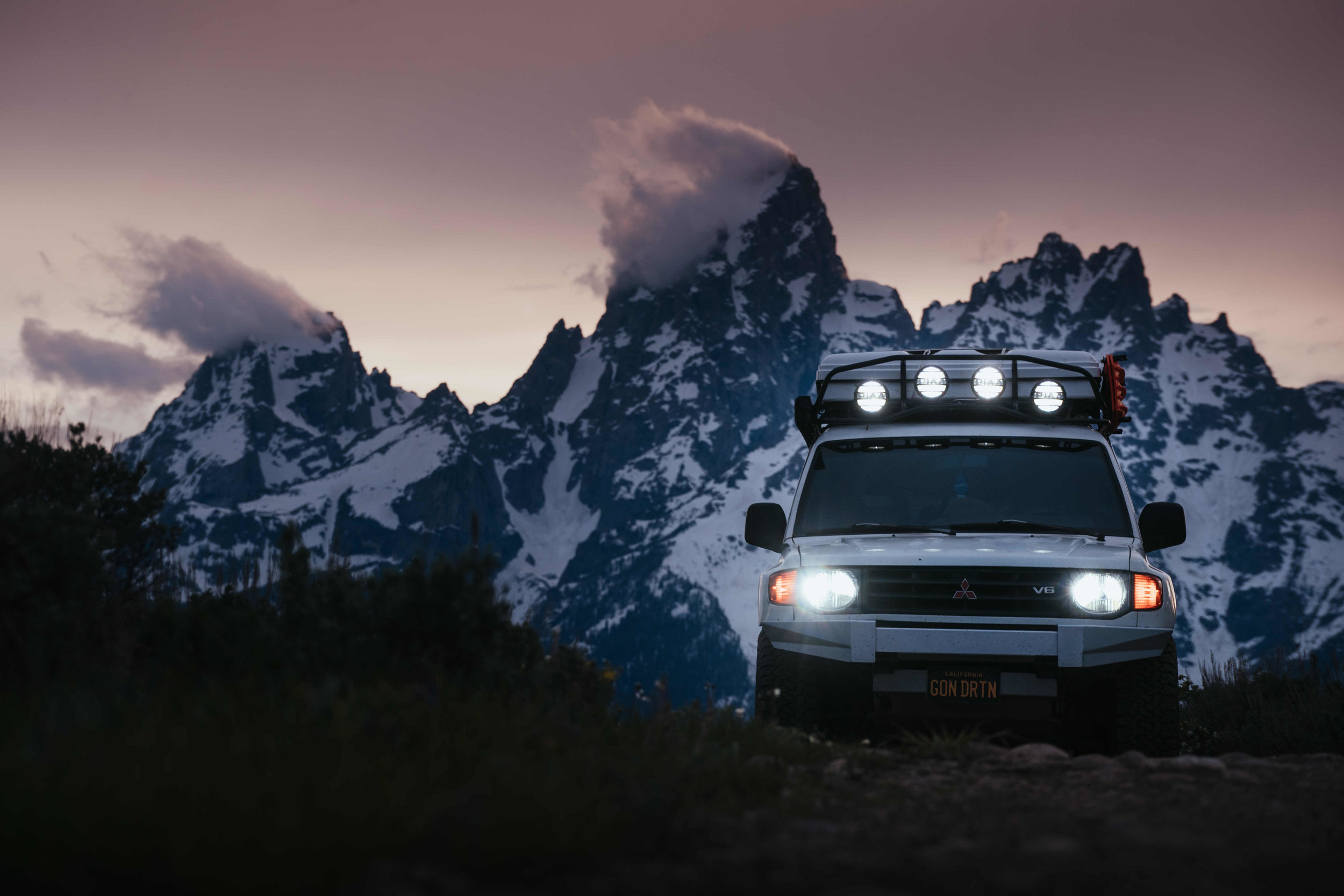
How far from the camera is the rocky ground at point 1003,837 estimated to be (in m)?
2.70

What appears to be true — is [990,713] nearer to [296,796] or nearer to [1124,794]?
[1124,794]

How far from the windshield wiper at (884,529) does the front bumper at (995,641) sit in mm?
1061

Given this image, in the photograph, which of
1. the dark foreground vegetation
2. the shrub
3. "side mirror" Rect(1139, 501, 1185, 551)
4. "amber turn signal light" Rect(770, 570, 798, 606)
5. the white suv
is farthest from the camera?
the shrub

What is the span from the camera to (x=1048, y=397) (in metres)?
7.66

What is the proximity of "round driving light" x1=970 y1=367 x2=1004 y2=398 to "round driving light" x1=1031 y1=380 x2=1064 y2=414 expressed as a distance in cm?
25

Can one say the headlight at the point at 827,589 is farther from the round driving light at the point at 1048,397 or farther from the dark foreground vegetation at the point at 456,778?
the round driving light at the point at 1048,397

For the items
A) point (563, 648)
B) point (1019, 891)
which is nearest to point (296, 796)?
point (1019, 891)

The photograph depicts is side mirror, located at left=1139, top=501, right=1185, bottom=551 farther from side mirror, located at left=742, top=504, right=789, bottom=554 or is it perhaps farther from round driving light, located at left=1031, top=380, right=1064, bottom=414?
side mirror, located at left=742, top=504, right=789, bottom=554

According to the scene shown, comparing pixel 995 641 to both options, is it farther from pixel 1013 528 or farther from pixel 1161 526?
pixel 1161 526


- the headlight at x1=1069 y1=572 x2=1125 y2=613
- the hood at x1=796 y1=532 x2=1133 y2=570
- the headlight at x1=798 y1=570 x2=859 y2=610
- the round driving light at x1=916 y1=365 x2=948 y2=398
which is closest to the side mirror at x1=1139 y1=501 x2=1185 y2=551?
the hood at x1=796 y1=532 x2=1133 y2=570

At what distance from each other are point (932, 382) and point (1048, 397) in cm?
86

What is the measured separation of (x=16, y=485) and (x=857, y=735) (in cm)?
569

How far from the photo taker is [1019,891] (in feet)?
8.39

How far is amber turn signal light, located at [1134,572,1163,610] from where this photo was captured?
588cm
